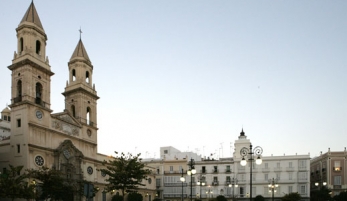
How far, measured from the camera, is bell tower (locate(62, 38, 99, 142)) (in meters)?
56.2

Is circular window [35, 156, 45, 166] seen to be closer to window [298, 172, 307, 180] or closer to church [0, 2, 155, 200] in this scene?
church [0, 2, 155, 200]

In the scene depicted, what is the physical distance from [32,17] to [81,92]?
1374cm

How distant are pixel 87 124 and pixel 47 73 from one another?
444 inches

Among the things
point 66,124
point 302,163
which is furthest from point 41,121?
point 302,163

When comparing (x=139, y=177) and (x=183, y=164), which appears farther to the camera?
(x=183, y=164)

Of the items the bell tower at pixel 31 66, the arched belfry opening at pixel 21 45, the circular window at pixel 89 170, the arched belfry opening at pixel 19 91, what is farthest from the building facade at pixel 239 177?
the arched belfry opening at pixel 21 45

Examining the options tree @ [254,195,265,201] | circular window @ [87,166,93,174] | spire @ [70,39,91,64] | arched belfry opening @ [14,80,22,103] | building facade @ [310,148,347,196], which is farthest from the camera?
building facade @ [310,148,347,196]

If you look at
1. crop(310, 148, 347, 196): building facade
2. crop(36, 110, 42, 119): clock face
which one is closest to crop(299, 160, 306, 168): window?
crop(310, 148, 347, 196): building facade

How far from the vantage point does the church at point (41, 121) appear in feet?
143

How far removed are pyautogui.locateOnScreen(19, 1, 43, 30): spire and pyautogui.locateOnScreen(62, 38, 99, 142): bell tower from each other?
10.5m

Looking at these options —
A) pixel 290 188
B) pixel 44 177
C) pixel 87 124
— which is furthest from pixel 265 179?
pixel 44 177

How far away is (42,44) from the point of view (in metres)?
48.2

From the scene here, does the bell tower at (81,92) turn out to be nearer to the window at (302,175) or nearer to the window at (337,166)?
the window at (302,175)

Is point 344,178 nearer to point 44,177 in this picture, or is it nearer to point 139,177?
point 139,177
